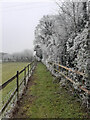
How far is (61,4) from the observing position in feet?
17.6

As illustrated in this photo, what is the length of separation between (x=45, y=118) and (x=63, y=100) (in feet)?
3.79

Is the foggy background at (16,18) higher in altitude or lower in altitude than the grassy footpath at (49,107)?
higher

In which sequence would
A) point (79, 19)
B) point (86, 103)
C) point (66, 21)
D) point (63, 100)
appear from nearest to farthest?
point (86, 103) < point (63, 100) < point (79, 19) < point (66, 21)

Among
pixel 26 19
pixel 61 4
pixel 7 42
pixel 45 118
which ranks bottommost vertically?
pixel 45 118

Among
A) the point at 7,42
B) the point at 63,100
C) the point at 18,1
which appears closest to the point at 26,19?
the point at 18,1

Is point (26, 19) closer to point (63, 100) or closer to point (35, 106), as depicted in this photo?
point (35, 106)

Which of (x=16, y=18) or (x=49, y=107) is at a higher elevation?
(x=16, y=18)

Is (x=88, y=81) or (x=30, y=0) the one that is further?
(x=88, y=81)

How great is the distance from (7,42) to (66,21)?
3568 mm

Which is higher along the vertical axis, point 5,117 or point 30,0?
point 30,0

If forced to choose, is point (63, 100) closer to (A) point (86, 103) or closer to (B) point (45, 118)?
(A) point (86, 103)

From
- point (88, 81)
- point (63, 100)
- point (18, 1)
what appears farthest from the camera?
point (63, 100)

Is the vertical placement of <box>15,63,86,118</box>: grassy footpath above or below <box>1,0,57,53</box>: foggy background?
below

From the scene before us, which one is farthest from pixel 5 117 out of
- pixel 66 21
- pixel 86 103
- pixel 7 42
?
pixel 66 21
